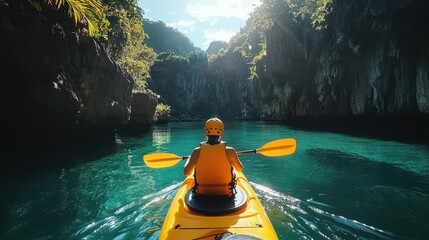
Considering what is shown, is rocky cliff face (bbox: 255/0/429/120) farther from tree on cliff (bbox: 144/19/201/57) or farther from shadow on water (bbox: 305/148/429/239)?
tree on cliff (bbox: 144/19/201/57)

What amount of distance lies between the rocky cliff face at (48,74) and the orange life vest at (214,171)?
7554mm

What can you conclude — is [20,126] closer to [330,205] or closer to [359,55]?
[330,205]

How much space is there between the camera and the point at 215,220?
12.5 feet

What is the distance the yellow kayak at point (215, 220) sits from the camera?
3.46 m

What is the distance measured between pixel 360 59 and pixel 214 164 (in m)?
26.6

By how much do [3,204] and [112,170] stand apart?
14.0 ft

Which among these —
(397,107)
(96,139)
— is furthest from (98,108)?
(397,107)

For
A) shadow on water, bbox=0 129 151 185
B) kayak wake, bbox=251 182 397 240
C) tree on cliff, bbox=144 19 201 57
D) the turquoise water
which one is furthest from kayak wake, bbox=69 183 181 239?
tree on cliff, bbox=144 19 201 57

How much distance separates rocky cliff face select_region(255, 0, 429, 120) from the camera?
781 inches

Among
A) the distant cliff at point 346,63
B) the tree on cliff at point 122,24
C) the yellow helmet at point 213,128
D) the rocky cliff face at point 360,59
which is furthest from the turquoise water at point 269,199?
the distant cliff at point 346,63

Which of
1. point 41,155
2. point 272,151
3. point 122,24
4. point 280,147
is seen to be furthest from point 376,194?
point 122,24

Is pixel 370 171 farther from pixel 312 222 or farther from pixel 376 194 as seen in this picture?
pixel 312 222

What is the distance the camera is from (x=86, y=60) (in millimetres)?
14344

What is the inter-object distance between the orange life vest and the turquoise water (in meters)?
1.37
